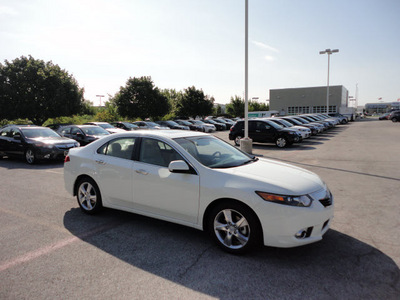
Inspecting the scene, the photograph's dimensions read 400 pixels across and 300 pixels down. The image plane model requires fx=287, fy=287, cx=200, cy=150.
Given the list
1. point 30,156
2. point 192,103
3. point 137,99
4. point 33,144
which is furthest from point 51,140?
point 192,103

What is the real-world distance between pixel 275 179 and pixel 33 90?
2688 centimetres

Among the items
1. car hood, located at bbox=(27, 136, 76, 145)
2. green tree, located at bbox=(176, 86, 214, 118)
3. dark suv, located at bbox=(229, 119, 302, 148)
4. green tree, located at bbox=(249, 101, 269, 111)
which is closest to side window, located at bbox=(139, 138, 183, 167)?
car hood, located at bbox=(27, 136, 76, 145)

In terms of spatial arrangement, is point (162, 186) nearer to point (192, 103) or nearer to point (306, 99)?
point (192, 103)

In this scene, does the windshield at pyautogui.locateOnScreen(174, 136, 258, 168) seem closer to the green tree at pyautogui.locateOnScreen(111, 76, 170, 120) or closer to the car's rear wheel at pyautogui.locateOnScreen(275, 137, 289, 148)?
the car's rear wheel at pyautogui.locateOnScreen(275, 137, 289, 148)

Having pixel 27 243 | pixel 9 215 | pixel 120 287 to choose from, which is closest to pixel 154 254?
pixel 120 287

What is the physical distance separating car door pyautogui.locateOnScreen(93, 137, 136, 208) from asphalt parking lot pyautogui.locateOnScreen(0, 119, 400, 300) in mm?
451

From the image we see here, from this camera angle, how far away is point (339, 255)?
11.5 feet

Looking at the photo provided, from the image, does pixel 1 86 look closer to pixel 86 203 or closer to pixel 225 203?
pixel 86 203

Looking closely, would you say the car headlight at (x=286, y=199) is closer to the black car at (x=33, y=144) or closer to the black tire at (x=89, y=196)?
the black tire at (x=89, y=196)

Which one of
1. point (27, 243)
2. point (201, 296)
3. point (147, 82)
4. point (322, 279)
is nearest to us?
point (201, 296)

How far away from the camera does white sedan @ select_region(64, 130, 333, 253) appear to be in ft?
10.7

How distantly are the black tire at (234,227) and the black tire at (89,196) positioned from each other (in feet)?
7.24

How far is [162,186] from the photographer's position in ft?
13.1

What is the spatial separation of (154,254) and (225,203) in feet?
3.60
